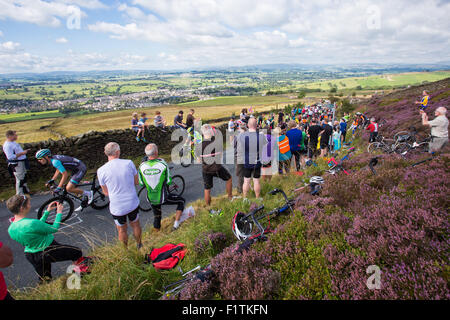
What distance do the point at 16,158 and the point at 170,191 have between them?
578 cm

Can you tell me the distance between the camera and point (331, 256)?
2549 millimetres

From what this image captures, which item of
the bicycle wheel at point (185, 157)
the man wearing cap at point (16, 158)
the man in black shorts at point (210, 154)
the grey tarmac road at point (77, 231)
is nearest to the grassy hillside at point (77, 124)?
the man wearing cap at point (16, 158)

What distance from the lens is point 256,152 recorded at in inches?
231

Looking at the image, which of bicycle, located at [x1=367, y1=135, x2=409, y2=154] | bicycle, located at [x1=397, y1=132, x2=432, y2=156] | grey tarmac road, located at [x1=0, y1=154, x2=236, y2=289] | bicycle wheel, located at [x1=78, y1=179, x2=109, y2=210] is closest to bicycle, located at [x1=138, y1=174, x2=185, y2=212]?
grey tarmac road, located at [x1=0, y1=154, x2=236, y2=289]

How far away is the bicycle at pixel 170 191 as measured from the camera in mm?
7311

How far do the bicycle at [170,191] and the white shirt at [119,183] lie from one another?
2532mm

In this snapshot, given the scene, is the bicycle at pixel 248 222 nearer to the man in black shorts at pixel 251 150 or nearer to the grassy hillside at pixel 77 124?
the man in black shorts at pixel 251 150

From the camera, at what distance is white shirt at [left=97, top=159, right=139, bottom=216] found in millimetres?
4414

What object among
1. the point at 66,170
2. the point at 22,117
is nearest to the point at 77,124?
the point at 22,117

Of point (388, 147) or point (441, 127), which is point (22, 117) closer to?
point (388, 147)

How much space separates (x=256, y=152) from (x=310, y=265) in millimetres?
3556

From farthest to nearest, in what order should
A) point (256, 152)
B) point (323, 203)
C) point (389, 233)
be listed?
point (256, 152) < point (323, 203) < point (389, 233)
